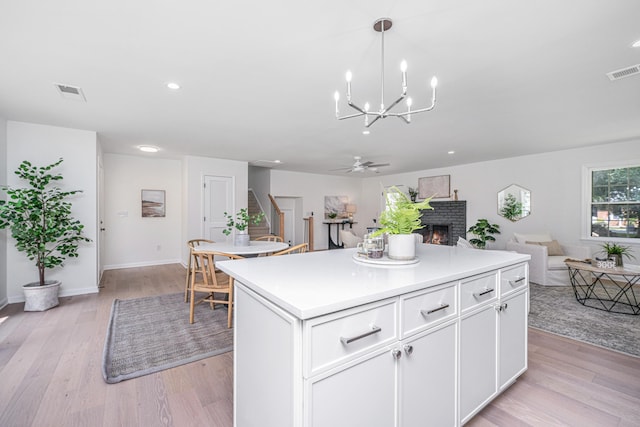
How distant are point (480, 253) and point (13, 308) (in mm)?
5201

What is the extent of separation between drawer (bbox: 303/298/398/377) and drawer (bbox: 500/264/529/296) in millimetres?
1017

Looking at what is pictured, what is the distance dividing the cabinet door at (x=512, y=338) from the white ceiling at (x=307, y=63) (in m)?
1.75

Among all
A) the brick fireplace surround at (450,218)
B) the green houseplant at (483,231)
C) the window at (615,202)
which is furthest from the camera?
the brick fireplace surround at (450,218)

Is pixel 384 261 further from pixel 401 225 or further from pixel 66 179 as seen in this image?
pixel 66 179

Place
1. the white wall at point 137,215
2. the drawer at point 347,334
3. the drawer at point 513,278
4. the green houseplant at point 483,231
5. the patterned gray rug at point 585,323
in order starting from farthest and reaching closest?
the green houseplant at point 483,231 → the white wall at point 137,215 → the patterned gray rug at point 585,323 → the drawer at point 513,278 → the drawer at point 347,334

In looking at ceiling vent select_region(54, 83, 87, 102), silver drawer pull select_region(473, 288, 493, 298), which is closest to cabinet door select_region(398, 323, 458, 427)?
silver drawer pull select_region(473, 288, 493, 298)

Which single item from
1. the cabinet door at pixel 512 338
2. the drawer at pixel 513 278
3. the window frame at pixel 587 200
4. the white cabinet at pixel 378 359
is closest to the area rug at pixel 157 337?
the white cabinet at pixel 378 359

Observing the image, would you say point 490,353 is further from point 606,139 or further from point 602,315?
point 606,139

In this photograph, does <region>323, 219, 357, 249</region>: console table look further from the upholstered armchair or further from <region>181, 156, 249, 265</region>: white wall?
the upholstered armchair

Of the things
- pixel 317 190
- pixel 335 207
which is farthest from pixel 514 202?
pixel 317 190

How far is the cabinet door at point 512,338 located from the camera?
180 cm

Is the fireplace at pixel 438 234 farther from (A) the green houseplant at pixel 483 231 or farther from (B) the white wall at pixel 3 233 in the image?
(B) the white wall at pixel 3 233

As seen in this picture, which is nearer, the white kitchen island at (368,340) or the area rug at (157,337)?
the white kitchen island at (368,340)

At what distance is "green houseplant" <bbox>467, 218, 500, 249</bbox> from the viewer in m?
6.39
